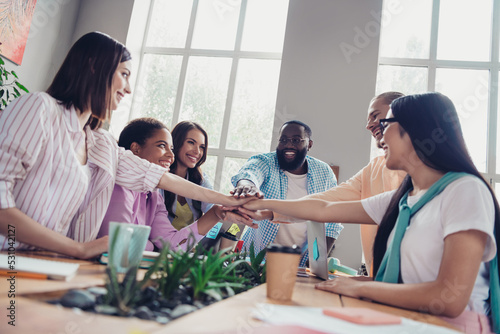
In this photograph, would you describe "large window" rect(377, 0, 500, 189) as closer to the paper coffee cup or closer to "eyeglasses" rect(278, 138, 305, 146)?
"eyeglasses" rect(278, 138, 305, 146)

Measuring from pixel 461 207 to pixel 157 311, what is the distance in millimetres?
857

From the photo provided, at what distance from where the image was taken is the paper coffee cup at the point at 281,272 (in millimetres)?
791

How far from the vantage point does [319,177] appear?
295cm

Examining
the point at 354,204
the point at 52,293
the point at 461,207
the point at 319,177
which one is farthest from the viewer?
the point at 319,177

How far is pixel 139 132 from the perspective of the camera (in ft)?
7.04

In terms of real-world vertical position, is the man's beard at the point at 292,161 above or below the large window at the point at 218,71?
below

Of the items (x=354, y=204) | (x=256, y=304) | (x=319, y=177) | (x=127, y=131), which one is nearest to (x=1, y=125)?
(x=256, y=304)

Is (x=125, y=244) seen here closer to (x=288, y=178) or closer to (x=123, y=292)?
(x=123, y=292)

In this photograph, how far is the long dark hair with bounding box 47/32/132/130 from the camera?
125 cm

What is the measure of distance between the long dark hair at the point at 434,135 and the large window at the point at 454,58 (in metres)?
3.86

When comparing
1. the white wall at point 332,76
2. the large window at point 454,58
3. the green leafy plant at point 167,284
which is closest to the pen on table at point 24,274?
the green leafy plant at point 167,284

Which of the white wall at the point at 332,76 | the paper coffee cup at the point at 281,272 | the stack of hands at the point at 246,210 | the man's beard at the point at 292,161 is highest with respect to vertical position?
the white wall at the point at 332,76

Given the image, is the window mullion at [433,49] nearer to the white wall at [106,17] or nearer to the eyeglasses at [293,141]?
the eyeglasses at [293,141]

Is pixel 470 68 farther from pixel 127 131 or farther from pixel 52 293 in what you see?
pixel 52 293
